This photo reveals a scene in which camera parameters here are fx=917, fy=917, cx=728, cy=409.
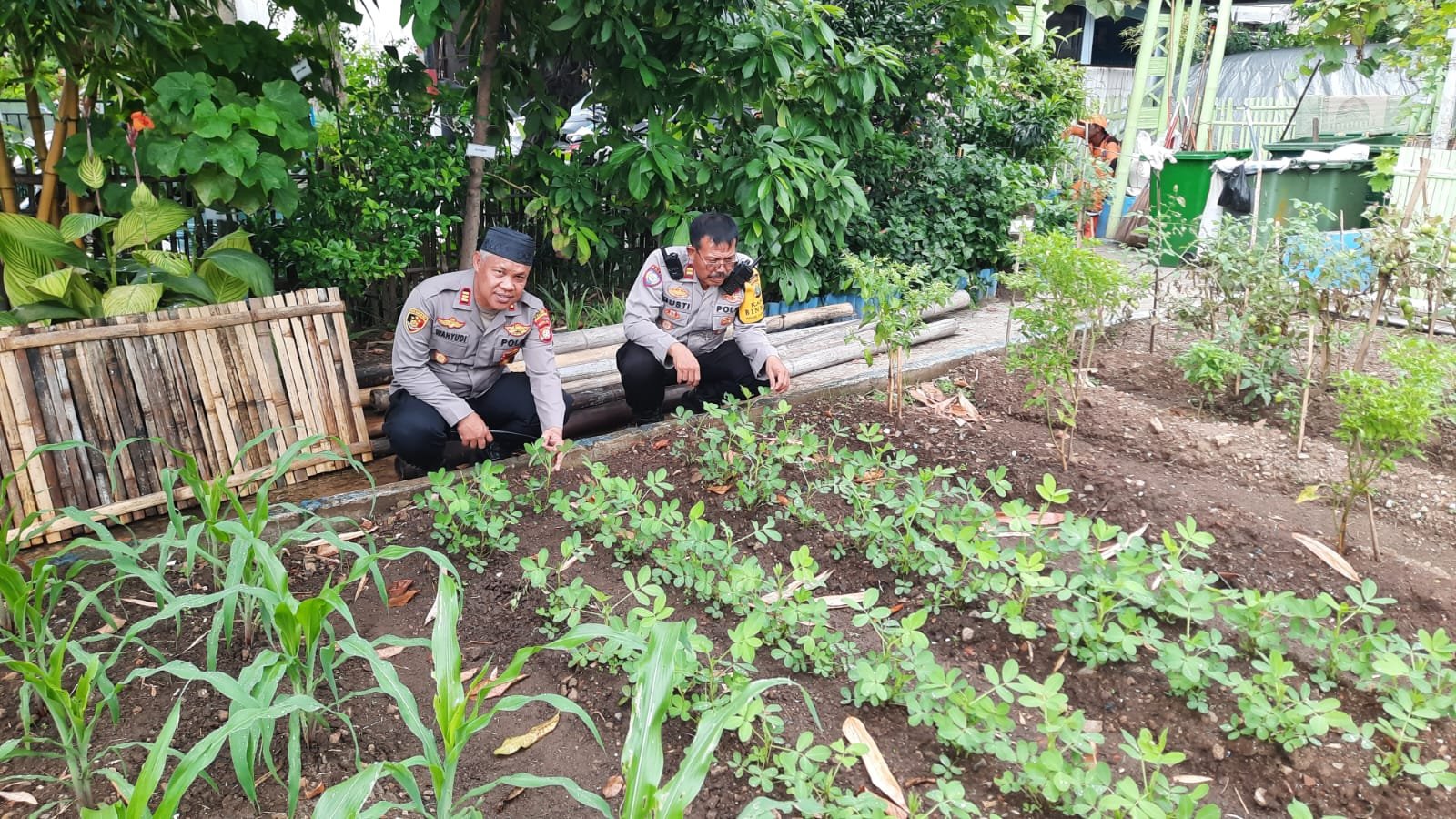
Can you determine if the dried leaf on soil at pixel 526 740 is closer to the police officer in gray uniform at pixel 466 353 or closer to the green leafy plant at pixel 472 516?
the green leafy plant at pixel 472 516

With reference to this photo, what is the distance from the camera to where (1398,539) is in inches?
126

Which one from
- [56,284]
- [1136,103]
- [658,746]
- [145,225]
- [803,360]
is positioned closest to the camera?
[658,746]

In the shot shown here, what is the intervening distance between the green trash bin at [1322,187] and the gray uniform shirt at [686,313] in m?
7.73

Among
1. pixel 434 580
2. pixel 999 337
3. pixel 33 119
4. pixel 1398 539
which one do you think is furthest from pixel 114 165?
pixel 1398 539

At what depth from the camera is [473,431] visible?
→ 3.54 meters

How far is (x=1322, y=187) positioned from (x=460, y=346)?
9.73 meters

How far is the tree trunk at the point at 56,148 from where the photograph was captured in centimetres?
395

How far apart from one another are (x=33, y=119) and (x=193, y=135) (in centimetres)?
95

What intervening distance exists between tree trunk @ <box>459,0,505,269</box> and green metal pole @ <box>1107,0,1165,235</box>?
8.95 meters

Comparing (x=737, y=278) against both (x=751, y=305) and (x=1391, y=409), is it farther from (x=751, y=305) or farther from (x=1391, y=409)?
(x=1391, y=409)

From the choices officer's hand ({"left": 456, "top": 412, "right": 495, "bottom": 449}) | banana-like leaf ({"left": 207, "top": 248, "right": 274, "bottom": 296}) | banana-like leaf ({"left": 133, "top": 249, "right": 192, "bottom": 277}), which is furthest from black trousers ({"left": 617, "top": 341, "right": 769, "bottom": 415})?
banana-like leaf ({"left": 133, "top": 249, "right": 192, "bottom": 277})

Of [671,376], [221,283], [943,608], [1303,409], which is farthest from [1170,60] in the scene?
[221,283]

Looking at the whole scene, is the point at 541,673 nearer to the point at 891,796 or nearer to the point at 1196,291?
the point at 891,796

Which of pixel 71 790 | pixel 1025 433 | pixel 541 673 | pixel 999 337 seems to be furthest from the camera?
pixel 999 337
